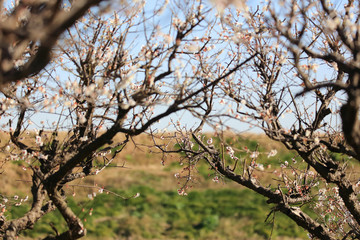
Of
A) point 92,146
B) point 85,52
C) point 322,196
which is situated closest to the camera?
point 92,146

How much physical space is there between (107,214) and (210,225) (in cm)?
413

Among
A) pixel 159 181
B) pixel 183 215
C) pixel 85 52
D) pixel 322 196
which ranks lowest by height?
pixel 322 196

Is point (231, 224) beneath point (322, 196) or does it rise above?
above

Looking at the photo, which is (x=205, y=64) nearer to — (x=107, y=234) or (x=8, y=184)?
(x=107, y=234)

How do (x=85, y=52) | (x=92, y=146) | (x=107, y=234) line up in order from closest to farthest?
(x=92, y=146)
(x=85, y=52)
(x=107, y=234)

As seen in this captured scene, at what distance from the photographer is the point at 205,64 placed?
7094 millimetres

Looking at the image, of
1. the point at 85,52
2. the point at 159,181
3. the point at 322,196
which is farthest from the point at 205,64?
the point at 159,181

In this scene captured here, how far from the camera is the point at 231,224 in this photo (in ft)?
48.7

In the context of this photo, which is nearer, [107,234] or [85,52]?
[85,52]

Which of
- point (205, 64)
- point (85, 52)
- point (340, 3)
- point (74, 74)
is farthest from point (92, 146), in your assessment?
point (340, 3)

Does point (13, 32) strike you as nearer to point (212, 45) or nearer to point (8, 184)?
point (212, 45)

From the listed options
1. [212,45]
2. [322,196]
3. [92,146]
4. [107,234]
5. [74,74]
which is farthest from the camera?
[107,234]

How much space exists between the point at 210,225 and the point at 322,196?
23.9ft

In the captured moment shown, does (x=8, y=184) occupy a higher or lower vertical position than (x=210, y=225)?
higher
